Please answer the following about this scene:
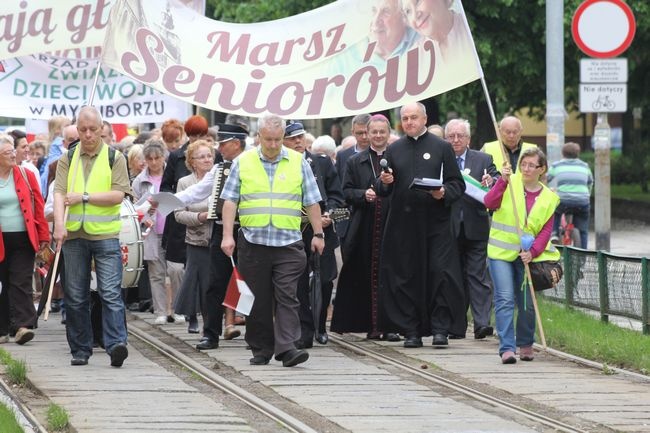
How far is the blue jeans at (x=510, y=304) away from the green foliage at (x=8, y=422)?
167 inches

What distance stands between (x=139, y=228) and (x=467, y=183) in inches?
115

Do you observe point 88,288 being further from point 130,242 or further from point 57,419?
point 57,419

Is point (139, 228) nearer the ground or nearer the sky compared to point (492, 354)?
nearer the sky

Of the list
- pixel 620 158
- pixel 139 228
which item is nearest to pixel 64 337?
pixel 139 228

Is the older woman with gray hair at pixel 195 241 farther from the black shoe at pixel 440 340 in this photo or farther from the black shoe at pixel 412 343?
the black shoe at pixel 440 340

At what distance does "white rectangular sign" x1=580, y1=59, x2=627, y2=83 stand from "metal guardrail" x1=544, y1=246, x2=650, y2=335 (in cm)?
169

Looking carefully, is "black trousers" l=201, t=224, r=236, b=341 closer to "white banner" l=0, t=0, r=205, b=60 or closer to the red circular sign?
"white banner" l=0, t=0, r=205, b=60

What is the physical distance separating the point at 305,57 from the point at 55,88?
4.93 m

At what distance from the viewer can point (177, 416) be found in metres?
9.68

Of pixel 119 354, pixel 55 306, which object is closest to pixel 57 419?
pixel 119 354

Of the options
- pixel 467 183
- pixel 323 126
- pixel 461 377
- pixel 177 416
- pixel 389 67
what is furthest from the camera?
pixel 323 126

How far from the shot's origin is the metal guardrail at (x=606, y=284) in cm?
1394

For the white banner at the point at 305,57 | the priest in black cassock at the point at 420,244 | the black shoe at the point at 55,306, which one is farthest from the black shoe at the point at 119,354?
the black shoe at the point at 55,306

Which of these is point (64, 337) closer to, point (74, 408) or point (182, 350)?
point (182, 350)
